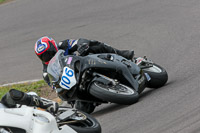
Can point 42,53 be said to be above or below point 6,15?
above

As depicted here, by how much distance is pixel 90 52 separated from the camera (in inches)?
315

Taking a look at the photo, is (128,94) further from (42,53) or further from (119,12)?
(119,12)

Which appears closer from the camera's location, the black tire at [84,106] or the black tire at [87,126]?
the black tire at [87,126]

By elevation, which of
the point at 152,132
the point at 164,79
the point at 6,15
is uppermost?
the point at 152,132

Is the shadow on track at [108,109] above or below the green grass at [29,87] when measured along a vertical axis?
above

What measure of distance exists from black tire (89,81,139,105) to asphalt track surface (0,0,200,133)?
151mm

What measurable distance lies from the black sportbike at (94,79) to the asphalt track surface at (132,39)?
10.9 inches

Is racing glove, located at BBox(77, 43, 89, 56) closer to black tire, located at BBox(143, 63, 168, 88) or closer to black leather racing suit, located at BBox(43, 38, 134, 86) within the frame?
black leather racing suit, located at BBox(43, 38, 134, 86)

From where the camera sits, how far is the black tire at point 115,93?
6.74m

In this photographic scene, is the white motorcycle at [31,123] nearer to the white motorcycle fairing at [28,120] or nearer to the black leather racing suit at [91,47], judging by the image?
the white motorcycle fairing at [28,120]

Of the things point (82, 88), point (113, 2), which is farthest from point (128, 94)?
point (113, 2)

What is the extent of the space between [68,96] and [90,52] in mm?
1116

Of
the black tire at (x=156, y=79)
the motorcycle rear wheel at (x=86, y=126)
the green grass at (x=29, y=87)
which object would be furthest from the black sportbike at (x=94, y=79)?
the green grass at (x=29, y=87)

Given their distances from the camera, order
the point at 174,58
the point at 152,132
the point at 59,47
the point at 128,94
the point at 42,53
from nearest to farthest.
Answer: the point at 152,132 < the point at 128,94 < the point at 42,53 < the point at 59,47 < the point at 174,58
